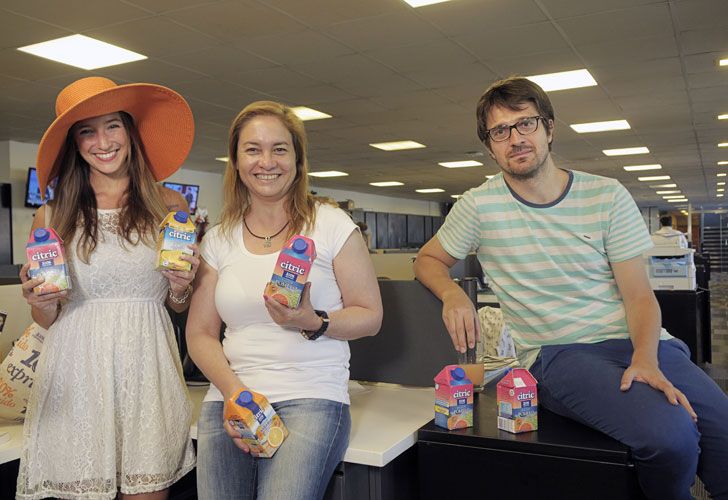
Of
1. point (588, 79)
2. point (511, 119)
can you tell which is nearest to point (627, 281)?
point (511, 119)

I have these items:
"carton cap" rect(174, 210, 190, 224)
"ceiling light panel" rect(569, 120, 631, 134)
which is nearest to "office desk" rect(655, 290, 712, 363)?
"ceiling light panel" rect(569, 120, 631, 134)

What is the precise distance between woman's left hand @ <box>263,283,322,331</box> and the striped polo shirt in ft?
2.00

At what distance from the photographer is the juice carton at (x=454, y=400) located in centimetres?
163

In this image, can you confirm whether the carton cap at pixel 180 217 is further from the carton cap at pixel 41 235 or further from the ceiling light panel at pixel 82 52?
the ceiling light panel at pixel 82 52

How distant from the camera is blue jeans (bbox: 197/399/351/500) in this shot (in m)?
1.44

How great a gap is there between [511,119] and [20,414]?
5.06ft

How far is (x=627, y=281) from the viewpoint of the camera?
1.74 meters

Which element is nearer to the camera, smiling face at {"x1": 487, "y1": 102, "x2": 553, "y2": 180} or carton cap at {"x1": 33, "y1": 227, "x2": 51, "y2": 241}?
carton cap at {"x1": 33, "y1": 227, "x2": 51, "y2": 241}

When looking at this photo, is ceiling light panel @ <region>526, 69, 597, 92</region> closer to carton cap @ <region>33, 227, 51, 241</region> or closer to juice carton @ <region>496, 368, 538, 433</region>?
juice carton @ <region>496, 368, 538, 433</region>

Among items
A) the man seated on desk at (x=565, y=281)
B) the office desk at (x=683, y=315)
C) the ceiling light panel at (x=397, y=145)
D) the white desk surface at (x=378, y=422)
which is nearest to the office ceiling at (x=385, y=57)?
the ceiling light panel at (x=397, y=145)

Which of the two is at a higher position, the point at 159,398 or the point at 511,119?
the point at 511,119

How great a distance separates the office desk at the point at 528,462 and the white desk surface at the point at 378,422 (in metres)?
0.08

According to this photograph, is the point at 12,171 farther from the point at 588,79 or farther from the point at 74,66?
the point at 588,79

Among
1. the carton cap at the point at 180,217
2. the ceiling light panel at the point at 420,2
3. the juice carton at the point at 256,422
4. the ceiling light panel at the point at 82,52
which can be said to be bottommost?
the juice carton at the point at 256,422
